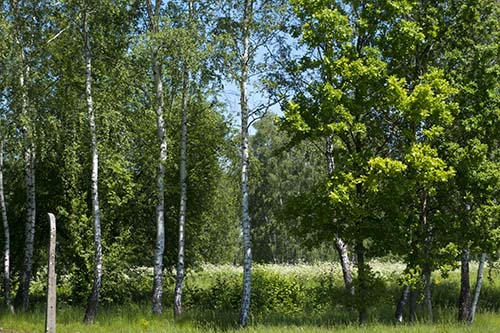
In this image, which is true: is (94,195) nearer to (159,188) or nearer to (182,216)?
(159,188)

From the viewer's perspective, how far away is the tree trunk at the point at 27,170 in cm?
1775

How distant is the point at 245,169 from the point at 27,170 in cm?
703

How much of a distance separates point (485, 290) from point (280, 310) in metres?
7.65

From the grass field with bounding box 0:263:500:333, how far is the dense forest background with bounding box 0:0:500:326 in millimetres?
812

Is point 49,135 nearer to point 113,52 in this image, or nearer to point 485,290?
point 113,52

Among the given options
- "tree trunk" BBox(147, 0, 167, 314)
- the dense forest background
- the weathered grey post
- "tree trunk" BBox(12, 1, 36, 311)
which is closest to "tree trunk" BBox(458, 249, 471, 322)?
the dense forest background

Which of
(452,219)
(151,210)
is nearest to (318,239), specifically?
(452,219)

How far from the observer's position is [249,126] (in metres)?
18.3

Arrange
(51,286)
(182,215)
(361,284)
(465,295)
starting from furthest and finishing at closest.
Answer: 1. (182,215)
2. (465,295)
3. (361,284)
4. (51,286)

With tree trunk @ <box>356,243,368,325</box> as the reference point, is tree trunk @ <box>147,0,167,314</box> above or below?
above

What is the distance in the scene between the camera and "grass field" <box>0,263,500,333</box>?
16.0 m

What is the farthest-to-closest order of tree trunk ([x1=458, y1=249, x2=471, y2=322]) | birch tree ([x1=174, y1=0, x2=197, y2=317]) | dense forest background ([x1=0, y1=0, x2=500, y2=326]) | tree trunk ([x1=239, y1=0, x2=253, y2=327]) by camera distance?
birch tree ([x1=174, y1=0, x2=197, y2=317]) → tree trunk ([x1=458, y1=249, x2=471, y2=322]) → tree trunk ([x1=239, y1=0, x2=253, y2=327]) → dense forest background ([x1=0, y1=0, x2=500, y2=326])

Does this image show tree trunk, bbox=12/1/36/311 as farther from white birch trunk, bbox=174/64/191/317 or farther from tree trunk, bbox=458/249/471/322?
tree trunk, bbox=458/249/471/322

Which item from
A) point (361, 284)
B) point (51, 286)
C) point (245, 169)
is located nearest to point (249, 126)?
point (245, 169)
